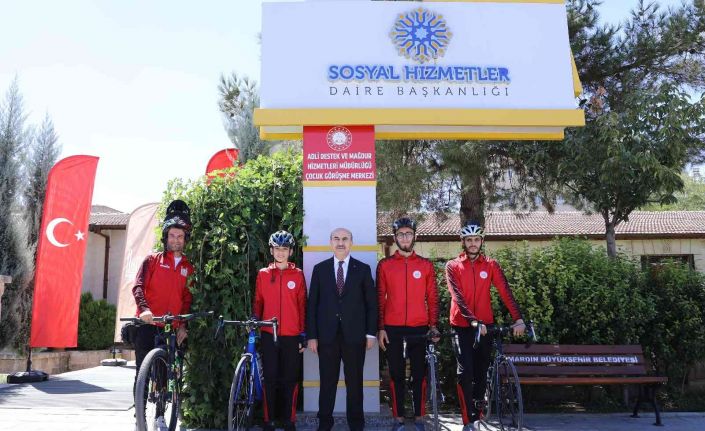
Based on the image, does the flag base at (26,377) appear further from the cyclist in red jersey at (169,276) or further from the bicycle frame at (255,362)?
the bicycle frame at (255,362)

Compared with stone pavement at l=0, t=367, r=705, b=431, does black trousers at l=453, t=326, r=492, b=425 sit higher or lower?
higher

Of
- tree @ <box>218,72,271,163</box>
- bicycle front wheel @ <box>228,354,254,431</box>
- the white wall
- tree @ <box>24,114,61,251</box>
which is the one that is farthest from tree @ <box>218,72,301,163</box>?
the white wall

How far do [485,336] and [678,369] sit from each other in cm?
355

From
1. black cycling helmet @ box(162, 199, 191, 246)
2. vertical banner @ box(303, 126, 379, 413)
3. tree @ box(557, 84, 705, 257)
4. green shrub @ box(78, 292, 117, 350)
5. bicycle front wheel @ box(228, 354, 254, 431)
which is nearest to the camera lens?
bicycle front wheel @ box(228, 354, 254, 431)

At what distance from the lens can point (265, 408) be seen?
6.07 metres

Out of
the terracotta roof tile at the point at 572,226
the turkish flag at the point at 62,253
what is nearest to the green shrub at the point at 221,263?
the turkish flag at the point at 62,253

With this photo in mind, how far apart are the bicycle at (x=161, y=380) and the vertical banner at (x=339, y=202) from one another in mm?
1578

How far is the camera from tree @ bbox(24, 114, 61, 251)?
1406cm

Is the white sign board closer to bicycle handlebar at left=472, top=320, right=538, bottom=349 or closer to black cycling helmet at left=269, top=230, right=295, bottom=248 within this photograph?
black cycling helmet at left=269, top=230, right=295, bottom=248

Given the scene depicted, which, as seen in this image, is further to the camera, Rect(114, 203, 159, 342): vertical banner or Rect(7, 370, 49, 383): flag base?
Rect(114, 203, 159, 342): vertical banner

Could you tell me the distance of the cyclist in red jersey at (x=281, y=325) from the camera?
6.06 m

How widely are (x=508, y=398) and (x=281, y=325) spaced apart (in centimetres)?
231

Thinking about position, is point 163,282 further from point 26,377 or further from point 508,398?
point 26,377

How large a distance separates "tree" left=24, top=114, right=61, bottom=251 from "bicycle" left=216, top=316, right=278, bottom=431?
33.5ft
